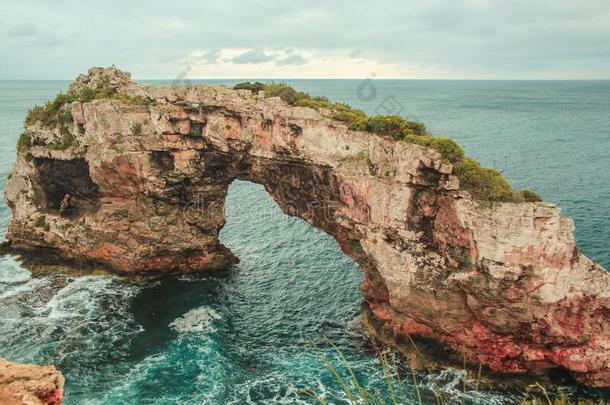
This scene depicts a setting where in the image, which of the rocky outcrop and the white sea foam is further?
the white sea foam

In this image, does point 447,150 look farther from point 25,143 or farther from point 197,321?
point 25,143

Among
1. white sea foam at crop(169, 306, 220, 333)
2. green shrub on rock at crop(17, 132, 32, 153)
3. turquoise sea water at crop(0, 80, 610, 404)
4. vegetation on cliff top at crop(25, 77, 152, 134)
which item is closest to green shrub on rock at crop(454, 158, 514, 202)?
turquoise sea water at crop(0, 80, 610, 404)

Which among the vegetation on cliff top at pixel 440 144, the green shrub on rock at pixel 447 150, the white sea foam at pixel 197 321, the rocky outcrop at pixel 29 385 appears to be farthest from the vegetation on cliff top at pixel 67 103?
the rocky outcrop at pixel 29 385

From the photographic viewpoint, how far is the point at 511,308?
3128cm

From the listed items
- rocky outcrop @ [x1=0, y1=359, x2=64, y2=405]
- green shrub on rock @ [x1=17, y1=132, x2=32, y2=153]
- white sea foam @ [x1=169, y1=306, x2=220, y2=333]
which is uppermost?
green shrub on rock @ [x1=17, y1=132, x2=32, y2=153]

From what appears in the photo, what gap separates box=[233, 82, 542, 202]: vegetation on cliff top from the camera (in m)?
30.3

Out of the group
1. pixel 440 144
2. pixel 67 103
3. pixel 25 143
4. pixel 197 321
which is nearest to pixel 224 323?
pixel 197 321

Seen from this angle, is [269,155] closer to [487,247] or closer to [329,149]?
[329,149]

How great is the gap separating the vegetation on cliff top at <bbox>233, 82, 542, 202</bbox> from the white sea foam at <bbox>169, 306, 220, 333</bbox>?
65.1 ft

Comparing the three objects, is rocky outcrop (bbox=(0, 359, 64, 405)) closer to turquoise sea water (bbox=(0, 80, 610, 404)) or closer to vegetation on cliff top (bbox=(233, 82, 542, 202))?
turquoise sea water (bbox=(0, 80, 610, 404))

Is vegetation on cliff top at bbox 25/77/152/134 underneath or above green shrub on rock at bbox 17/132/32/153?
above

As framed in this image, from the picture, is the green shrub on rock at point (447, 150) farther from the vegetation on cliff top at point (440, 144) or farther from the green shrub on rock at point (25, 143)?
the green shrub on rock at point (25, 143)

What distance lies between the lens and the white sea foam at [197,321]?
4009 cm

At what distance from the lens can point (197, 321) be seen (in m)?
41.3
